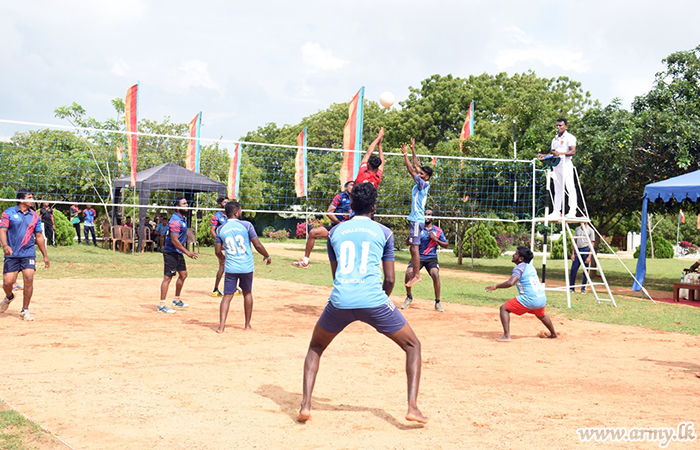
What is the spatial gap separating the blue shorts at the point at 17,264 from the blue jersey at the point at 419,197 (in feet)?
18.3

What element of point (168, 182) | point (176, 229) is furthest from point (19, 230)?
point (168, 182)

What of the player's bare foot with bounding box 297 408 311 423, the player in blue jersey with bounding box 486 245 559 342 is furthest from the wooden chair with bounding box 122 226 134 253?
the player's bare foot with bounding box 297 408 311 423

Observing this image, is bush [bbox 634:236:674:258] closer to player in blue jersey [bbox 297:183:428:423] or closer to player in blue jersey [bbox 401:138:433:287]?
player in blue jersey [bbox 401:138:433:287]

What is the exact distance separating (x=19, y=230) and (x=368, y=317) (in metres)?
6.30

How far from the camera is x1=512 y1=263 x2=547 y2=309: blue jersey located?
27.5 feet

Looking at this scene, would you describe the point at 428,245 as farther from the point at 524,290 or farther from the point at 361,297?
the point at 361,297

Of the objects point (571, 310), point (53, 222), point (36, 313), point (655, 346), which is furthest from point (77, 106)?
point (655, 346)

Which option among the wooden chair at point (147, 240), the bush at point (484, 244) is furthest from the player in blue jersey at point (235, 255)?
the bush at point (484, 244)

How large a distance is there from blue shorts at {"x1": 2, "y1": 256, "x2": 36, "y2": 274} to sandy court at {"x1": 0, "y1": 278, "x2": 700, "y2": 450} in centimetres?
75

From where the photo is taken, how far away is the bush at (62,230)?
77.6ft

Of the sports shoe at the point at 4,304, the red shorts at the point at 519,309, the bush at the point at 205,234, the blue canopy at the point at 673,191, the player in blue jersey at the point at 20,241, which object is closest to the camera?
the red shorts at the point at 519,309

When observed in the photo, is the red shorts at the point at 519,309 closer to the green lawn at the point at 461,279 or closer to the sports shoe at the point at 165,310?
the green lawn at the point at 461,279

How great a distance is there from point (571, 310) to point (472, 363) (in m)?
5.35

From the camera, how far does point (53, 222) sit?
23.2m
